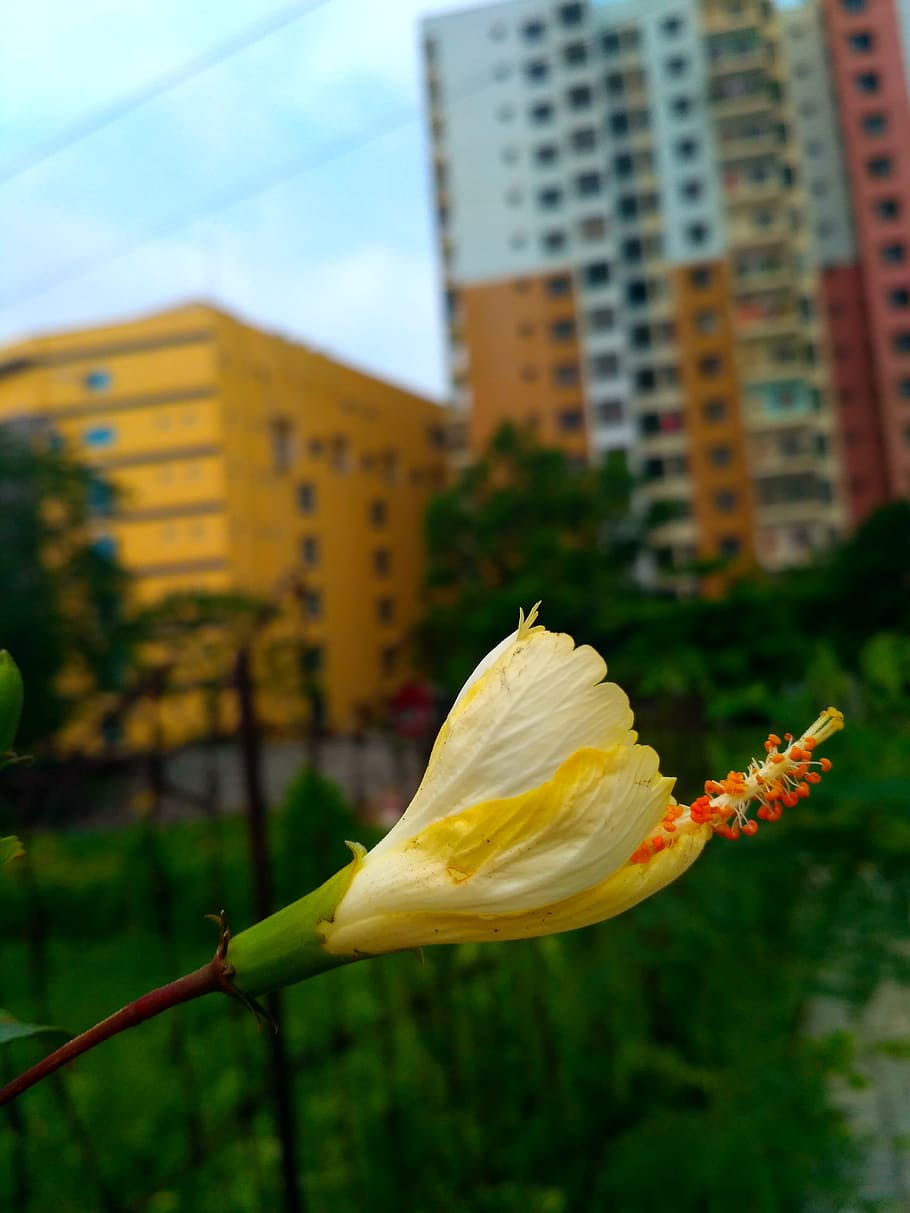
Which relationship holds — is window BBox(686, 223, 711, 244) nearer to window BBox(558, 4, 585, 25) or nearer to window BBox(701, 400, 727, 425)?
window BBox(701, 400, 727, 425)

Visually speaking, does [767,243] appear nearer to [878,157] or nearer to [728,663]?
[878,157]

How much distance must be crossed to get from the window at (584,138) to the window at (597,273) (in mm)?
1700

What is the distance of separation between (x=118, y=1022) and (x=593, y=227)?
717 inches

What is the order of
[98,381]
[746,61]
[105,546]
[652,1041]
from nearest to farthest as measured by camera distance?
[652,1041] < [105,546] < [98,381] < [746,61]

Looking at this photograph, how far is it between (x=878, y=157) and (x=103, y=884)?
13263 mm

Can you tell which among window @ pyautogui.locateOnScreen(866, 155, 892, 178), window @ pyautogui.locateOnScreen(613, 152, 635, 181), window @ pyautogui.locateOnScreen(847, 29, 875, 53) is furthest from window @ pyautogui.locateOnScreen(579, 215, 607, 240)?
window @ pyautogui.locateOnScreen(847, 29, 875, 53)

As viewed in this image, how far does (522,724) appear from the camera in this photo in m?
0.24

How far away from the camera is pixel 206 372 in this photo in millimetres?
13891

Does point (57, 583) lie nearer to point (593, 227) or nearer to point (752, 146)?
point (593, 227)

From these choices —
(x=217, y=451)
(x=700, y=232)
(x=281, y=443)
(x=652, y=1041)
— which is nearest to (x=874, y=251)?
(x=700, y=232)

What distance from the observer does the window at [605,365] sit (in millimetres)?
17484

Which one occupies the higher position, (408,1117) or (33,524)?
(33,524)

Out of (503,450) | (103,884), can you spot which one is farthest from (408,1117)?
(503,450)

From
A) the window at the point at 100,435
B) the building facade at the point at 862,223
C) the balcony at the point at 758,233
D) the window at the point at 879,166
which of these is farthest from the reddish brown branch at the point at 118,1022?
the balcony at the point at 758,233
